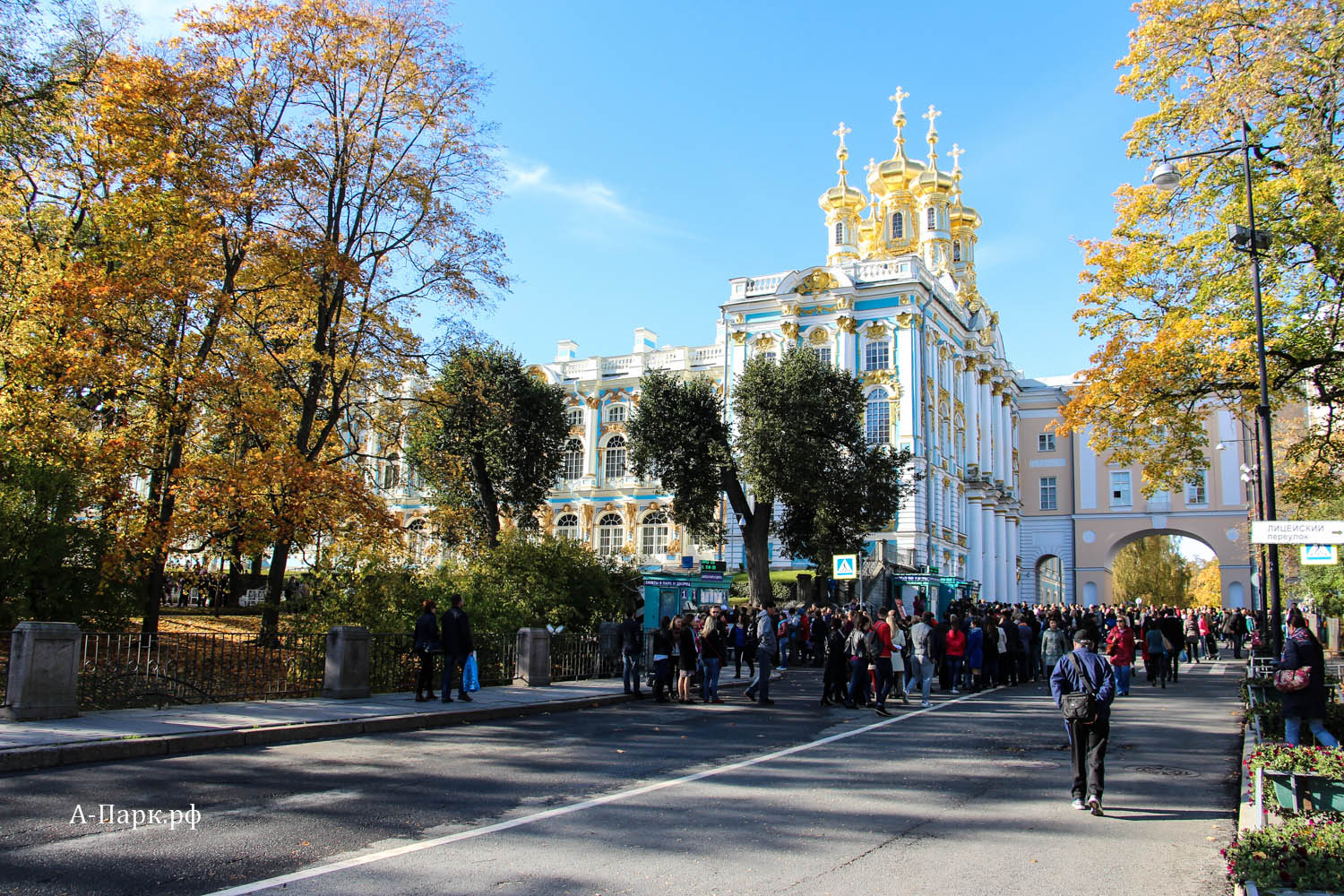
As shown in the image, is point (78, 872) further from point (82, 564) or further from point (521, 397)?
point (521, 397)

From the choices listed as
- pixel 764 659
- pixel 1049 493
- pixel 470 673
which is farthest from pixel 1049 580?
pixel 470 673

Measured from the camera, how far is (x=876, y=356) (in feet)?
184

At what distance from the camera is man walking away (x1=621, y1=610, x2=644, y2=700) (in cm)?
1839

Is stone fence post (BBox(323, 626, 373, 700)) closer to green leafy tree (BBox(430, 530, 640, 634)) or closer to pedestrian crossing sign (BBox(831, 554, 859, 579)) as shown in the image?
green leafy tree (BBox(430, 530, 640, 634))

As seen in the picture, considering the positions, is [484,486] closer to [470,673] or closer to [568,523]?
[568,523]

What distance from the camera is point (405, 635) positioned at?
57.7ft

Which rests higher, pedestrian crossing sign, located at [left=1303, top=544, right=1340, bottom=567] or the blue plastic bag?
pedestrian crossing sign, located at [left=1303, top=544, right=1340, bottom=567]

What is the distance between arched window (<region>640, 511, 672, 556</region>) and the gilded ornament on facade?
1730 centimetres

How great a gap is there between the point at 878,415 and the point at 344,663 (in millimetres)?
43765

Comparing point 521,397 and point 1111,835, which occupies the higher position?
point 521,397

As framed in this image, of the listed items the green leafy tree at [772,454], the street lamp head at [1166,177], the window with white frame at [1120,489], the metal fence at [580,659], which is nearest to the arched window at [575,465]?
the green leafy tree at [772,454]

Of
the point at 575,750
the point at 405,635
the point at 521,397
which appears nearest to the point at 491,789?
the point at 575,750

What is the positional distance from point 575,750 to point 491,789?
2.59 metres

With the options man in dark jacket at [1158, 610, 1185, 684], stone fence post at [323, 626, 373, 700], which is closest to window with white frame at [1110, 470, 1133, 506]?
man in dark jacket at [1158, 610, 1185, 684]
